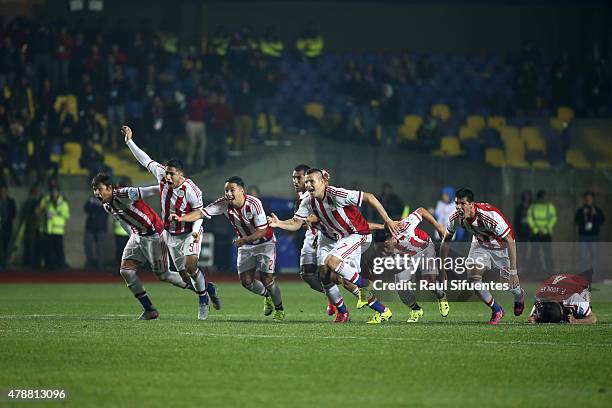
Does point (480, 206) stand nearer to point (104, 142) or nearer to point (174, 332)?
point (174, 332)

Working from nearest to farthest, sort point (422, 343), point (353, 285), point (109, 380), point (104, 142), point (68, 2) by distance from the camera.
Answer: point (109, 380), point (422, 343), point (353, 285), point (104, 142), point (68, 2)

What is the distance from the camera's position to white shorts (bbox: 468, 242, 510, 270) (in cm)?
1658

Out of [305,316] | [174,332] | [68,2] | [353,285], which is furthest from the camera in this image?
[68,2]

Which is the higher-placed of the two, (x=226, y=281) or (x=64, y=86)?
(x=64, y=86)

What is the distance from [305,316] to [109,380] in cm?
742

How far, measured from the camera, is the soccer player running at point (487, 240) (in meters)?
16.2

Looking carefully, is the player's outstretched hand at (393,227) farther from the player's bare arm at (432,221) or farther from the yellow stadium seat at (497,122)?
the yellow stadium seat at (497,122)

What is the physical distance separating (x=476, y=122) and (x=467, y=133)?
1.67 feet

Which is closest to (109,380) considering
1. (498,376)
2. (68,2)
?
(498,376)

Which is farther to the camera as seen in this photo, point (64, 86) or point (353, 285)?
point (64, 86)

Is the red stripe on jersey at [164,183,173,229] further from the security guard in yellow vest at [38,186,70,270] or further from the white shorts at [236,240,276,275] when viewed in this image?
the security guard in yellow vest at [38,186,70,270]

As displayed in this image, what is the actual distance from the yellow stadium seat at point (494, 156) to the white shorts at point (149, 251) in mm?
17424

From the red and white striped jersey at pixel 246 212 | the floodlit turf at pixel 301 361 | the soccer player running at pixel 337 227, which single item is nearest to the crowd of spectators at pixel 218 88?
the floodlit turf at pixel 301 361

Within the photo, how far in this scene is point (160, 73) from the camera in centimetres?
3319
